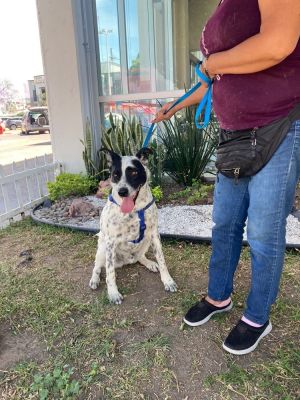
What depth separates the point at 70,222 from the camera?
4.31 m

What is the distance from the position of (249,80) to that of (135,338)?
5.68ft

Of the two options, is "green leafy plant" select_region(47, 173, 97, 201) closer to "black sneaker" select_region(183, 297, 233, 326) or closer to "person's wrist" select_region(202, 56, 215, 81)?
"black sneaker" select_region(183, 297, 233, 326)

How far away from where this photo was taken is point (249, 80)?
160 cm

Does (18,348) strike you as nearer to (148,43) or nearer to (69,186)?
(69,186)

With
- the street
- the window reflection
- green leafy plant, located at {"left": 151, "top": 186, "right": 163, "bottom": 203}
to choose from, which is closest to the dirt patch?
green leafy plant, located at {"left": 151, "top": 186, "right": 163, "bottom": 203}

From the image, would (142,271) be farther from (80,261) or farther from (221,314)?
(221,314)

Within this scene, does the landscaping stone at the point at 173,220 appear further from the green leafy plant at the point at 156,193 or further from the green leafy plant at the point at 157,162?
the green leafy plant at the point at 157,162

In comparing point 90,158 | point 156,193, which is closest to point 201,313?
point 156,193

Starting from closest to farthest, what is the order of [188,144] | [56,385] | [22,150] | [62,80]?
[56,385] → [188,144] → [62,80] → [22,150]

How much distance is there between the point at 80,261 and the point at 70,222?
1.02 metres

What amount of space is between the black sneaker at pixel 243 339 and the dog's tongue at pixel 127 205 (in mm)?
1167

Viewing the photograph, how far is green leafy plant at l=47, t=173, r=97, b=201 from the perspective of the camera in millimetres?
5035

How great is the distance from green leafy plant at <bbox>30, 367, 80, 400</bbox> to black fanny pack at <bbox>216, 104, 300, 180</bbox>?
4.78 ft

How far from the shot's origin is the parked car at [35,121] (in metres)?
26.8
